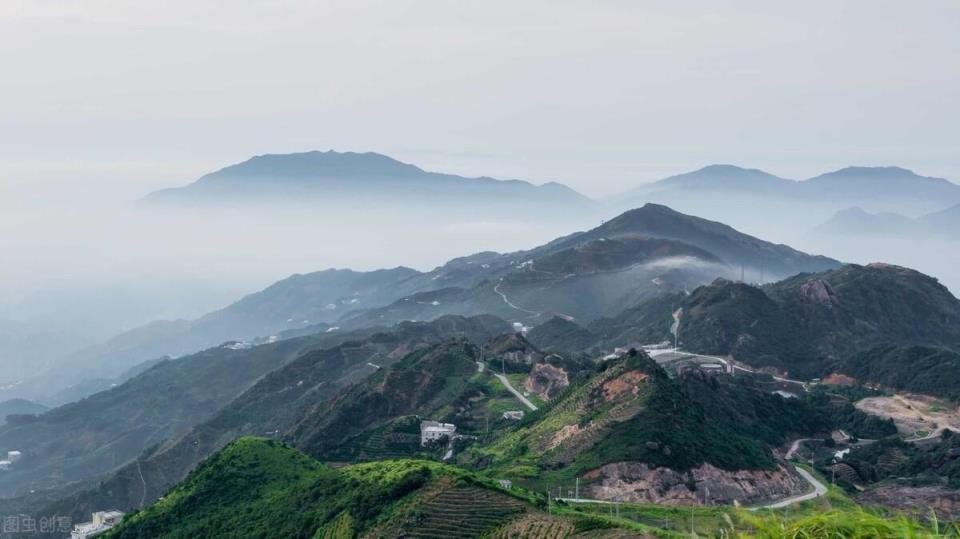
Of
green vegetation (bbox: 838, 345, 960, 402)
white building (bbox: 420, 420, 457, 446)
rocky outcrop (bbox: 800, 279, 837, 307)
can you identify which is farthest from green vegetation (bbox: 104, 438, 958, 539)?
rocky outcrop (bbox: 800, 279, 837, 307)

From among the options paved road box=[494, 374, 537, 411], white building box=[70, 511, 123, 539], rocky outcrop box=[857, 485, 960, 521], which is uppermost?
paved road box=[494, 374, 537, 411]

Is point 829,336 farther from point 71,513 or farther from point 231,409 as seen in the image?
point 71,513

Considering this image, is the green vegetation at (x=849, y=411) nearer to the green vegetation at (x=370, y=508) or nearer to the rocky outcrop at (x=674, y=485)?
the green vegetation at (x=370, y=508)

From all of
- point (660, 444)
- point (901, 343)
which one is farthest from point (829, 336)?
point (660, 444)

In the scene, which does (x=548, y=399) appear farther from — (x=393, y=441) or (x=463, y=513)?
(x=463, y=513)

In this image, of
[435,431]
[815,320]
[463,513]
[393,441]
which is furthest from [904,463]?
[815,320]

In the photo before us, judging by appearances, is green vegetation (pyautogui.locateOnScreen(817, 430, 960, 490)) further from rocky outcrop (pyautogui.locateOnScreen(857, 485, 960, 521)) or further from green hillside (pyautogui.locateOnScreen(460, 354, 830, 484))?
green hillside (pyautogui.locateOnScreen(460, 354, 830, 484))

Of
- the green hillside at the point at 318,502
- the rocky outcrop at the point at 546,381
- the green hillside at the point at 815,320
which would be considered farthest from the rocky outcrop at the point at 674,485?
the green hillside at the point at 815,320
